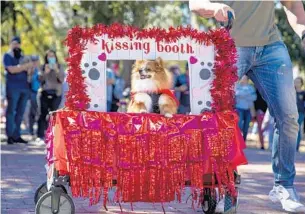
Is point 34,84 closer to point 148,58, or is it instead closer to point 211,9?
point 148,58

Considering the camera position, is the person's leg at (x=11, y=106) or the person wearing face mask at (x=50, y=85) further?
the person wearing face mask at (x=50, y=85)

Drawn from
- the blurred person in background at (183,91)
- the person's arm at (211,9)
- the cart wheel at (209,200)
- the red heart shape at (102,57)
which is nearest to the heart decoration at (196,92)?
the person's arm at (211,9)

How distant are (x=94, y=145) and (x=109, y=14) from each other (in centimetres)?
1673

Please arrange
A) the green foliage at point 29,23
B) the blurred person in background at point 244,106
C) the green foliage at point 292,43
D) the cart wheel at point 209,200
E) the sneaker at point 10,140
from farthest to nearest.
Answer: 1. the green foliage at point 292,43
2. the green foliage at point 29,23
3. the blurred person in background at point 244,106
4. the sneaker at point 10,140
5. the cart wheel at point 209,200

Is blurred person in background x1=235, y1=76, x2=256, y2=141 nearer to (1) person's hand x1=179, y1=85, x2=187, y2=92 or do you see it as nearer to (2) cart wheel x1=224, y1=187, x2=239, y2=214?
(1) person's hand x1=179, y1=85, x2=187, y2=92

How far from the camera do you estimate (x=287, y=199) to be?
6.04 m

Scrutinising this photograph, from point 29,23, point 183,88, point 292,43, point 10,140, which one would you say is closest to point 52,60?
point 10,140

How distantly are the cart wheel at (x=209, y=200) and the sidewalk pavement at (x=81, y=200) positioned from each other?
0.29m

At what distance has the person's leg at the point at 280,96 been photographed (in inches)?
235

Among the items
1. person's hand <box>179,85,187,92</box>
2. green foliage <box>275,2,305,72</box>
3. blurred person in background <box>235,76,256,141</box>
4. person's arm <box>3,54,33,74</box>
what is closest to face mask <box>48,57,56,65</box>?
person's arm <box>3,54,33,74</box>

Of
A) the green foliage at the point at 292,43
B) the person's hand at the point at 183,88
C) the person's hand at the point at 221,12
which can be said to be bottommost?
the person's hand at the point at 183,88

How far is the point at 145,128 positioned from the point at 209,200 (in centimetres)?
100

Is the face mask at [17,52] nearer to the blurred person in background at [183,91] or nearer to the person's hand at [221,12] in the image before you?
the blurred person in background at [183,91]

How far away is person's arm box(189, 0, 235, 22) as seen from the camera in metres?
5.14
